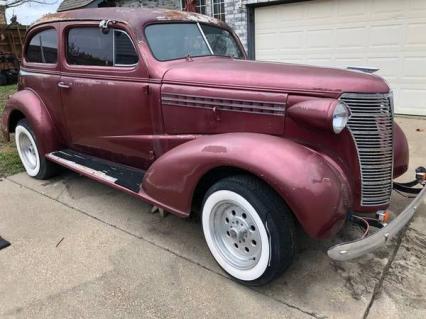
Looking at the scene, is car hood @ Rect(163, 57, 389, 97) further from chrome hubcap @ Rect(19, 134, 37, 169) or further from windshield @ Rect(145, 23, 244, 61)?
chrome hubcap @ Rect(19, 134, 37, 169)

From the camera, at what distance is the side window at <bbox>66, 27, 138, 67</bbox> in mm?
3596

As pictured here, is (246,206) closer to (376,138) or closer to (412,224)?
(376,138)

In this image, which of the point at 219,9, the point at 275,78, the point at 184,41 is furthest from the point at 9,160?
the point at 219,9

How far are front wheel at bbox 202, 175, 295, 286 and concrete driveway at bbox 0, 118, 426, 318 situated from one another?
17 centimetres

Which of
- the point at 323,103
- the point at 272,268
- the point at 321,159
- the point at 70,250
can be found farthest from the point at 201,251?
the point at 323,103

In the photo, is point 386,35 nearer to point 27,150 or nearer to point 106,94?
point 106,94

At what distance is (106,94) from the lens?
147 inches

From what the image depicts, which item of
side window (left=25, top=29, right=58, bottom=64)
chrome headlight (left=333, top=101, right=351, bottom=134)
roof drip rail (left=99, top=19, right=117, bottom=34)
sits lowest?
chrome headlight (left=333, top=101, right=351, bottom=134)

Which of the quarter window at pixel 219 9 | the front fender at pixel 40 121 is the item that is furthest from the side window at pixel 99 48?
the quarter window at pixel 219 9

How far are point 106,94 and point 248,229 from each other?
6.24ft

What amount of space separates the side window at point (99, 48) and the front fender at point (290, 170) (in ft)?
4.20

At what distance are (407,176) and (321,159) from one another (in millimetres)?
2545

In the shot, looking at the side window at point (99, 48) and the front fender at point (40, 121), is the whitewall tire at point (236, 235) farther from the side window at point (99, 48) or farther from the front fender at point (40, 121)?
the front fender at point (40, 121)

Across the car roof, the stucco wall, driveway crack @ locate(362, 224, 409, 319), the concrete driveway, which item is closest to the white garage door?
the stucco wall
